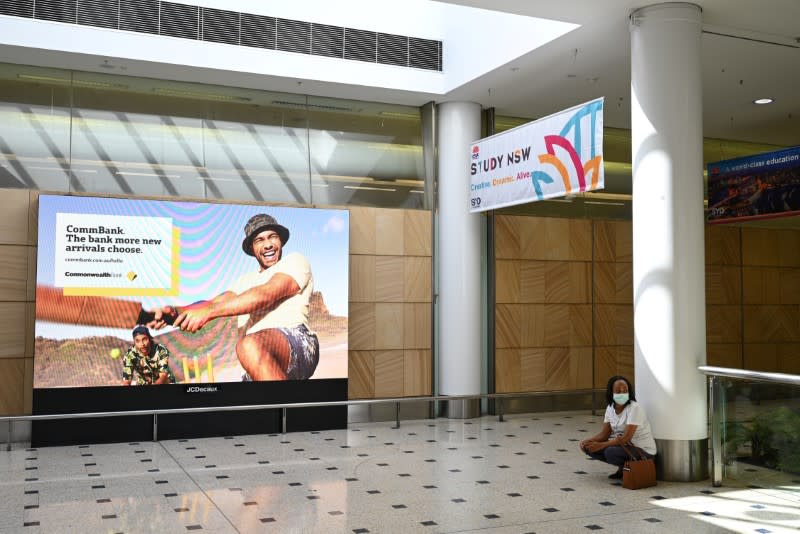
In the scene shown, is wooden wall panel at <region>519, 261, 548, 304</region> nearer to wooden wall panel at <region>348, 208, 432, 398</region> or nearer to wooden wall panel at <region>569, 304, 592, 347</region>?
wooden wall panel at <region>569, 304, 592, 347</region>

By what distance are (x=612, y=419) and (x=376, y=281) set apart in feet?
16.3

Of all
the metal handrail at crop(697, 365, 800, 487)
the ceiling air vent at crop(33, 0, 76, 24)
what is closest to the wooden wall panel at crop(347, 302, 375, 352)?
the ceiling air vent at crop(33, 0, 76, 24)

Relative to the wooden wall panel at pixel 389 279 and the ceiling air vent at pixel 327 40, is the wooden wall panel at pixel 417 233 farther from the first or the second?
the ceiling air vent at pixel 327 40

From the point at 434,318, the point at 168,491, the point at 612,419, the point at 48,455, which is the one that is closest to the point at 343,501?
the point at 168,491

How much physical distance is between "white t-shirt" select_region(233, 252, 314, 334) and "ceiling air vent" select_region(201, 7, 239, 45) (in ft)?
9.59

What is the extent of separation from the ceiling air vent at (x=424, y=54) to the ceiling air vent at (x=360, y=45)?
1.74 ft

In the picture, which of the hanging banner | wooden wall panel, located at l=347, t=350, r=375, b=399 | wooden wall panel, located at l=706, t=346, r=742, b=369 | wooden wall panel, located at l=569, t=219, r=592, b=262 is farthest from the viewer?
wooden wall panel, located at l=706, t=346, r=742, b=369

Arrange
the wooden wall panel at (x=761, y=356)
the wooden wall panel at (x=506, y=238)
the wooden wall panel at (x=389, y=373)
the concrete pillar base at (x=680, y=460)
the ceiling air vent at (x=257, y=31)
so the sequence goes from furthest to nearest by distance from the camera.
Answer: the wooden wall panel at (x=761, y=356) → the wooden wall panel at (x=506, y=238) → the wooden wall panel at (x=389, y=373) → the ceiling air vent at (x=257, y=31) → the concrete pillar base at (x=680, y=460)

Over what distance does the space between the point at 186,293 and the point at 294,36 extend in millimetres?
3704

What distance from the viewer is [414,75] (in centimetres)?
1165

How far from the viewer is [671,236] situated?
793cm

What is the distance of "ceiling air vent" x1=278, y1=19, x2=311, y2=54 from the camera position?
1097 cm

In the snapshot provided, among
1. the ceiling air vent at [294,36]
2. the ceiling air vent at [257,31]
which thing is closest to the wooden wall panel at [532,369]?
the ceiling air vent at [294,36]

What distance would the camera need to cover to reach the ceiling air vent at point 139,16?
1013 centimetres
